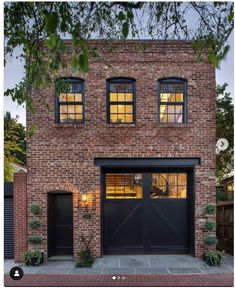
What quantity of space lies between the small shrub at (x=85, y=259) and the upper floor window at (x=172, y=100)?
14.7ft

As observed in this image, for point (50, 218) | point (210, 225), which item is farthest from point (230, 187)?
point (50, 218)

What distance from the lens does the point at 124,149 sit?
798 centimetres

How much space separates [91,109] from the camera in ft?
26.3

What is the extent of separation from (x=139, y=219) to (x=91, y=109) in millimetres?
3724

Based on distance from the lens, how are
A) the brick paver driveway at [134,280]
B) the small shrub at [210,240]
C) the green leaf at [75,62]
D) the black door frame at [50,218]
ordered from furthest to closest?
the black door frame at [50,218] < the small shrub at [210,240] < the brick paver driveway at [134,280] < the green leaf at [75,62]

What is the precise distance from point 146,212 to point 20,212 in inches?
151

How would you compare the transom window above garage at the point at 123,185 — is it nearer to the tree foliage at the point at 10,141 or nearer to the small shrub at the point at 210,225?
the small shrub at the point at 210,225

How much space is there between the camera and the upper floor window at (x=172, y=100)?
8.16m

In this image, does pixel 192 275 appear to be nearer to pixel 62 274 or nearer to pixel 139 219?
pixel 139 219

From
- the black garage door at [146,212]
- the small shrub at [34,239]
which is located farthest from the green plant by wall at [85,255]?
the small shrub at [34,239]

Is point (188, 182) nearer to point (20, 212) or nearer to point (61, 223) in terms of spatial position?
point (61, 223)

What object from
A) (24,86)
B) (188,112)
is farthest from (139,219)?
(24,86)

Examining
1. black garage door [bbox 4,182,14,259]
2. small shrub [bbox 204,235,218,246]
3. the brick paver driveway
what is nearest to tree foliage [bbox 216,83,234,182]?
small shrub [bbox 204,235,218,246]

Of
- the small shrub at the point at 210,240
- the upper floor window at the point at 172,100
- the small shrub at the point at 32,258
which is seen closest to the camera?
the small shrub at the point at 32,258
